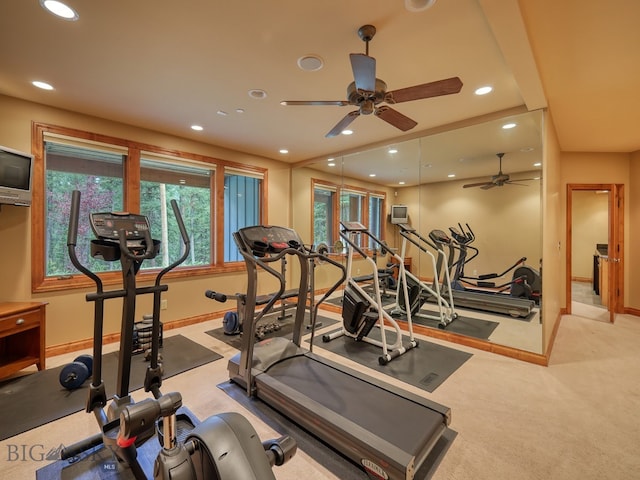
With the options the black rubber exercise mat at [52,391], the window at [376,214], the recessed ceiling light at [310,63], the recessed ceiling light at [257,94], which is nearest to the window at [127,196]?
the black rubber exercise mat at [52,391]

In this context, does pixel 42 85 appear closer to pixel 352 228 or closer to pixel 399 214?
pixel 352 228

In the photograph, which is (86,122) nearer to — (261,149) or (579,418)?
(261,149)

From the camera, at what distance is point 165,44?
7.30 feet

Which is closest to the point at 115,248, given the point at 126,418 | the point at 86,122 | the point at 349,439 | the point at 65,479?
the point at 126,418

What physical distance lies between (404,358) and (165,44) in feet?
12.0

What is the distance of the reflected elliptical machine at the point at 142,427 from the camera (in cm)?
112

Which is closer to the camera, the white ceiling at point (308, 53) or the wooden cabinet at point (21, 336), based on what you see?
the white ceiling at point (308, 53)

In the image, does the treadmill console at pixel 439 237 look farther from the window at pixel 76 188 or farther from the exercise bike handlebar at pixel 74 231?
the window at pixel 76 188

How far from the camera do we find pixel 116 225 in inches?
76.0

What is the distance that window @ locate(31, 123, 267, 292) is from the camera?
3.35m

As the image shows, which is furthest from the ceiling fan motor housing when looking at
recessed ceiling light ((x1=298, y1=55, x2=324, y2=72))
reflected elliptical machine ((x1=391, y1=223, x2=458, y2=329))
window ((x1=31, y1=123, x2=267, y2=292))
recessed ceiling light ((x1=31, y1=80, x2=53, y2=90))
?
window ((x1=31, y1=123, x2=267, y2=292))

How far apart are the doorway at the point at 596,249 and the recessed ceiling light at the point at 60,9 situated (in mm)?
6551

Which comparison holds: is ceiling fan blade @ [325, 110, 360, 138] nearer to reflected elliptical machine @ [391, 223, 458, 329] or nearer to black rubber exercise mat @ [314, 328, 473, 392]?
reflected elliptical machine @ [391, 223, 458, 329]

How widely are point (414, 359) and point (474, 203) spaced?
2.57 metres
